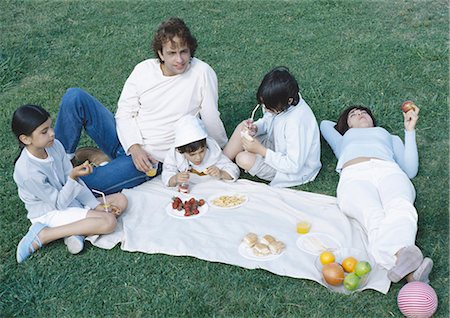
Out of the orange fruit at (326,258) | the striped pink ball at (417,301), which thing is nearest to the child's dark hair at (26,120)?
the orange fruit at (326,258)

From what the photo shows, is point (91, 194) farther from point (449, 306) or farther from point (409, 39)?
point (409, 39)

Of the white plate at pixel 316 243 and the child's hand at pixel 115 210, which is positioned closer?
the white plate at pixel 316 243

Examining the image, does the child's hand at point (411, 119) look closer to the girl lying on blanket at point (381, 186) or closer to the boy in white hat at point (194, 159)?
→ the girl lying on blanket at point (381, 186)

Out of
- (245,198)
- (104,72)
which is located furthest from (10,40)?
(245,198)

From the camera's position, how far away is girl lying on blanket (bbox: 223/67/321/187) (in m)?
4.13

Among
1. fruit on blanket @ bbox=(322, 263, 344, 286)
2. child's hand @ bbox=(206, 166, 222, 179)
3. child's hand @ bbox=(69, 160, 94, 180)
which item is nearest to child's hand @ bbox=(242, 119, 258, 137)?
child's hand @ bbox=(206, 166, 222, 179)

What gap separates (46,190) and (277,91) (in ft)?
5.53

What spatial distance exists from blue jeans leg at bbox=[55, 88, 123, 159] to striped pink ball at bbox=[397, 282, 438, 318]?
2516mm

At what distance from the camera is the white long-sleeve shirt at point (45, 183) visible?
3.74m

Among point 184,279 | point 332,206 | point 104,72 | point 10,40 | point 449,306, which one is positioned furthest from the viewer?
point 10,40

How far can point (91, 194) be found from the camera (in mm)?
4109

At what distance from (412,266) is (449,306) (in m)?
0.28

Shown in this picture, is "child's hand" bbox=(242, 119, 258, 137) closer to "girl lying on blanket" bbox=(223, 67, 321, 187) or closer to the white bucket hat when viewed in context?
"girl lying on blanket" bbox=(223, 67, 321, 187)

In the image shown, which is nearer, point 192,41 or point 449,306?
point 449,306
